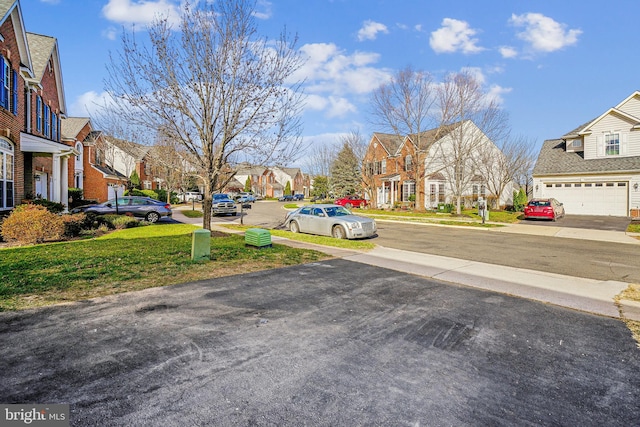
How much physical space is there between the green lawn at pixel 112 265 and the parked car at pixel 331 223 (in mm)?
3566

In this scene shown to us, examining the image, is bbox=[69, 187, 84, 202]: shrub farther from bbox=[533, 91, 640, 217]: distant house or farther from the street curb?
bbox=[533, 91, 640, 217]: distant house

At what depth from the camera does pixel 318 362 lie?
3.83 metres

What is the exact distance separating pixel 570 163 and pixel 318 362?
34.4 metres

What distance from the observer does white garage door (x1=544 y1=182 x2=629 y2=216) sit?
26.5m

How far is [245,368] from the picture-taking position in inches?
144

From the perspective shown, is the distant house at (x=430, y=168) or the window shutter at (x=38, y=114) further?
the distant house at (x=430, y=168)

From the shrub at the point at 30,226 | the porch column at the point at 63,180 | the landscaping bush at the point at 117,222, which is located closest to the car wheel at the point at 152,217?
the landscaping bush at the point at 117,222

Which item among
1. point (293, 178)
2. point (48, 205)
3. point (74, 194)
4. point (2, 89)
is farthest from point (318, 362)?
point (293, 178)

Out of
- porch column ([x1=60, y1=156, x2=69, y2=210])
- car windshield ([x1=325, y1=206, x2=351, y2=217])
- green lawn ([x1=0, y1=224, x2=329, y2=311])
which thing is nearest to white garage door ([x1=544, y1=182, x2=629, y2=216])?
car windshield ([x1=325, y1=206, x2=351, y2=217])

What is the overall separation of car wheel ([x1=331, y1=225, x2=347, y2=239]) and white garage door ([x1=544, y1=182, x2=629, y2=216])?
24775 mm

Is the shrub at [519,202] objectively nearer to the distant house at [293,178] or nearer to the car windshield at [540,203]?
the car windshield at [540,203]

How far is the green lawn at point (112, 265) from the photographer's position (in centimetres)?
632

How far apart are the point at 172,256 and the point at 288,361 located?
7.09m

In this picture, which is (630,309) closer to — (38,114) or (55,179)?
(55,179)
